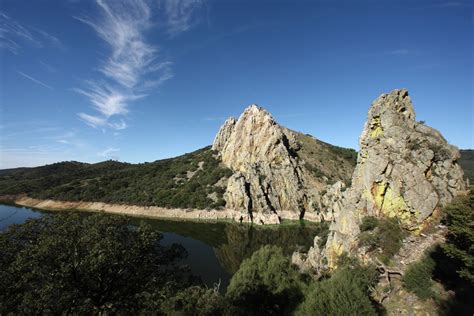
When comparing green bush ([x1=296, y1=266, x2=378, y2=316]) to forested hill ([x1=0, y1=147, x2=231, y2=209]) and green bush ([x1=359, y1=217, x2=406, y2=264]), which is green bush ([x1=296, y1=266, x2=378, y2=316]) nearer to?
green bush ([x1=359, y1=217, x2=406, y2=264])

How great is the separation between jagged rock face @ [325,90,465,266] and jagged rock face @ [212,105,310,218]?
48862 mm

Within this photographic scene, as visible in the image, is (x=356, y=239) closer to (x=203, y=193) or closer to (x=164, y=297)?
(x=164, y=297)

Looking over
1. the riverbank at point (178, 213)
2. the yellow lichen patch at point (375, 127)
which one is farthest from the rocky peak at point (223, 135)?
the yellow lichen patch at point (375, 127)

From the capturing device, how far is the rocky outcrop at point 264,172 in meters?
82.9

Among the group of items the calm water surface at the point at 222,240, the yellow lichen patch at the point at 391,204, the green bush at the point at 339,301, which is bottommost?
the calm water surface at the point at 222,240

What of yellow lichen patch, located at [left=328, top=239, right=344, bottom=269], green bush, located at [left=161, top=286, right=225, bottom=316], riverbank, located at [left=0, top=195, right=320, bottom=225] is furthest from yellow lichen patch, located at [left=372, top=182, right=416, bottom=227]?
riverbank, located at [left=0, top=195, right=320, bottom=225]

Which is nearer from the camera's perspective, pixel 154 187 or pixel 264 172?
pixel 264 172

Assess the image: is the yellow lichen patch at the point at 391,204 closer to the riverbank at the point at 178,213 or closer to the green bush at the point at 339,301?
the green bush at the point at 339,301

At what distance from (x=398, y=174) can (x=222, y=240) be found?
1513 inches

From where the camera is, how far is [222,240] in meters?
57.6

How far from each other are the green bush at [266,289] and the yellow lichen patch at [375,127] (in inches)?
827

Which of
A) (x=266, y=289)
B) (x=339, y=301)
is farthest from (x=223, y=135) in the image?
(x=339, y=301)

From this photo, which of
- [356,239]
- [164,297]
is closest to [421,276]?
[356,239]

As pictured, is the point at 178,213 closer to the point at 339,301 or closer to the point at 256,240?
the point at 256,240
